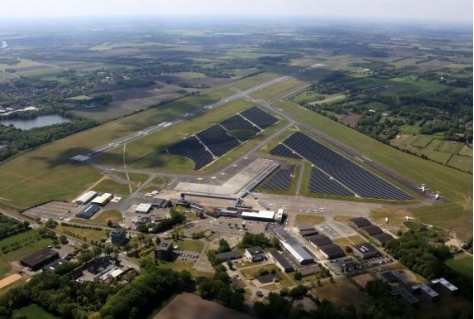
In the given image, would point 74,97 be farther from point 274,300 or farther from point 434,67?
point 434,67

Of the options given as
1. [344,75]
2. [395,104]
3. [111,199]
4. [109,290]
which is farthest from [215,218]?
[344,75]

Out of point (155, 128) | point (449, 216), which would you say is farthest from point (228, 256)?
point (155, 128)

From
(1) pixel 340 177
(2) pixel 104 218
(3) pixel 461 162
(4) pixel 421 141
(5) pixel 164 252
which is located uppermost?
(4) pixel 421 141

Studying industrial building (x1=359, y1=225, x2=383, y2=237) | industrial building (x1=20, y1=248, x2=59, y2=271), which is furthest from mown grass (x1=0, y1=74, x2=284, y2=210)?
industrial building (x1=359, y1=225, x2=383, y2=237)

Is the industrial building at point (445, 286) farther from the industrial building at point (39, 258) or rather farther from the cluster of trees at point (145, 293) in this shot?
the industrial building at point (39, 258)

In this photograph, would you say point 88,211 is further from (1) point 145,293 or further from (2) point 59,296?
(1) point 145,293
